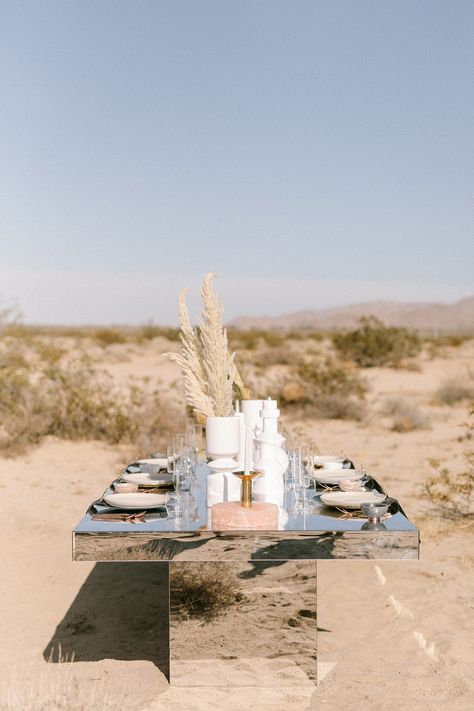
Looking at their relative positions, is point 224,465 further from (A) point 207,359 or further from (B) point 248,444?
(A) point 207,359

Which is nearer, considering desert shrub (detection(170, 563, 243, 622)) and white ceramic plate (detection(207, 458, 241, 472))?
desert shrub (detection(170, 563, 243, 622))

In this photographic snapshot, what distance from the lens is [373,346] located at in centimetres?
2383

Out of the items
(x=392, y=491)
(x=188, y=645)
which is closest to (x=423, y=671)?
(x=188, y=645)

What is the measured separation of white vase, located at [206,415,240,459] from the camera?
392 cm

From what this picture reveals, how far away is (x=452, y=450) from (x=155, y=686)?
7580 millimetres

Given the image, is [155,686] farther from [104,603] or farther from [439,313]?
[439,313]

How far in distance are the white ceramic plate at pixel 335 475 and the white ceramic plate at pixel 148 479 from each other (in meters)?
0.87

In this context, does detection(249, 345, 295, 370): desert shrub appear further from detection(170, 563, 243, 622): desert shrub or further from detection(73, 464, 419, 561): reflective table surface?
detection(73, 464, 419, 561): reflective table surface

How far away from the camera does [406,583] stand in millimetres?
5473

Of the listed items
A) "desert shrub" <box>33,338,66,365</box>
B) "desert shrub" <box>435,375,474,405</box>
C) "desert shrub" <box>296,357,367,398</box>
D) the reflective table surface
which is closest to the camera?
the reflective table surface

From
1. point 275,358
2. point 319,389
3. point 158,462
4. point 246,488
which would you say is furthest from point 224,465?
point 275,358

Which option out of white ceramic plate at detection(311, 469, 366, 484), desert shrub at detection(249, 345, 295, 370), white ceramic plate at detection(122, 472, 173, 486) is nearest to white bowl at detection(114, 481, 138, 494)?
white ceramic plate at detection(122, 472, 173, 486)

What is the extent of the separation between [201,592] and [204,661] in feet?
1.12

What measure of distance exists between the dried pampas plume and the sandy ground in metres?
0.92
